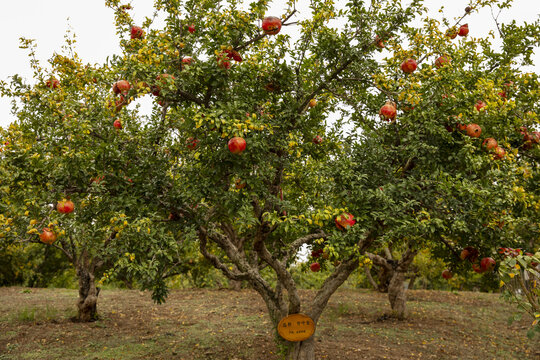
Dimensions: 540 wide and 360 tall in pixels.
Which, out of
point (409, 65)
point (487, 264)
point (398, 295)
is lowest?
point (398, 295)

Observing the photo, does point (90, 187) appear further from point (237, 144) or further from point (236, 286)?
point (236, 286)

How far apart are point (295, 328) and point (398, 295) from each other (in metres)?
5.91

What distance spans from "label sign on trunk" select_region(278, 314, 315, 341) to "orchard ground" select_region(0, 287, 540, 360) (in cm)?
156

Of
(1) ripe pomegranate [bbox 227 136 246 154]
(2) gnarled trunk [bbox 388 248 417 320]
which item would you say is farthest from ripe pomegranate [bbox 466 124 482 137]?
(2) gnarled trunk [bbox 388 248 417 320]

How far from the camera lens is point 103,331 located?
30.3 ft

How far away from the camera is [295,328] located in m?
6.11

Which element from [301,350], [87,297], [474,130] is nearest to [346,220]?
[474,130]

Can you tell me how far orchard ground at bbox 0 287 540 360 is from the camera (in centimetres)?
781

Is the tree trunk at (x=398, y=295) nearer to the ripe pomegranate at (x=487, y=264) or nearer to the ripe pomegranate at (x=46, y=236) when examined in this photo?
the ripe pomegranate at (x=487, y=264)

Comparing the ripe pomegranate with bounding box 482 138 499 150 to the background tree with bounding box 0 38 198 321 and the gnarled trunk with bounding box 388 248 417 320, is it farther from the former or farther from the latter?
the gnarled trunk with bounding box 388 248 417 320

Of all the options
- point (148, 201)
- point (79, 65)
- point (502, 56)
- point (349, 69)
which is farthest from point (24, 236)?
point (502, 56)

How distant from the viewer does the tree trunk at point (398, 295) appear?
428 inches

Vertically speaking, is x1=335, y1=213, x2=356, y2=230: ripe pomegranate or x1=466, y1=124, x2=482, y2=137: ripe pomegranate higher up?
x1=466, y1=124, x2=482, y2=137: ripe pomegranate

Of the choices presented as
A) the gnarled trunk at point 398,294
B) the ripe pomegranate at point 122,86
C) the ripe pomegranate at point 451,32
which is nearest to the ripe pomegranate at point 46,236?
A: the ripe pomegranate at point 122,86
